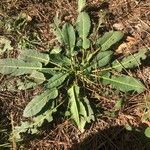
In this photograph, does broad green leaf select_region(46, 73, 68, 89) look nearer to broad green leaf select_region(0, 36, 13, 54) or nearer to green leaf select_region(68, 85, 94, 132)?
green leaf select_region(68, 85, 94, 132)

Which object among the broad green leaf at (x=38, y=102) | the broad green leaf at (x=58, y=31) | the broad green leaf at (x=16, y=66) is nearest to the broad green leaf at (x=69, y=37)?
the broad green leaf at (x=58, y=31)

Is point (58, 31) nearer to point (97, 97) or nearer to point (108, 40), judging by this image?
point (108, 40)

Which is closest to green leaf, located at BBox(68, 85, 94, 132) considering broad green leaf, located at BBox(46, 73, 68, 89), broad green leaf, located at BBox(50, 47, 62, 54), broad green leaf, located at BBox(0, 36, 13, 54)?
broad green leaf, located at BBox(46, 73, 68, 89)

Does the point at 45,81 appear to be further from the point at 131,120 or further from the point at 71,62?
the point at 131,120

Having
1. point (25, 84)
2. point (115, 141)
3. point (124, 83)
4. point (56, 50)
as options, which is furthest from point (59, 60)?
point (115, 141)

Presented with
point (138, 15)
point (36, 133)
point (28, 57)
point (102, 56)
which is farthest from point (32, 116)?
point (138, 15)

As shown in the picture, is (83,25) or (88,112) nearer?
(88,112)
